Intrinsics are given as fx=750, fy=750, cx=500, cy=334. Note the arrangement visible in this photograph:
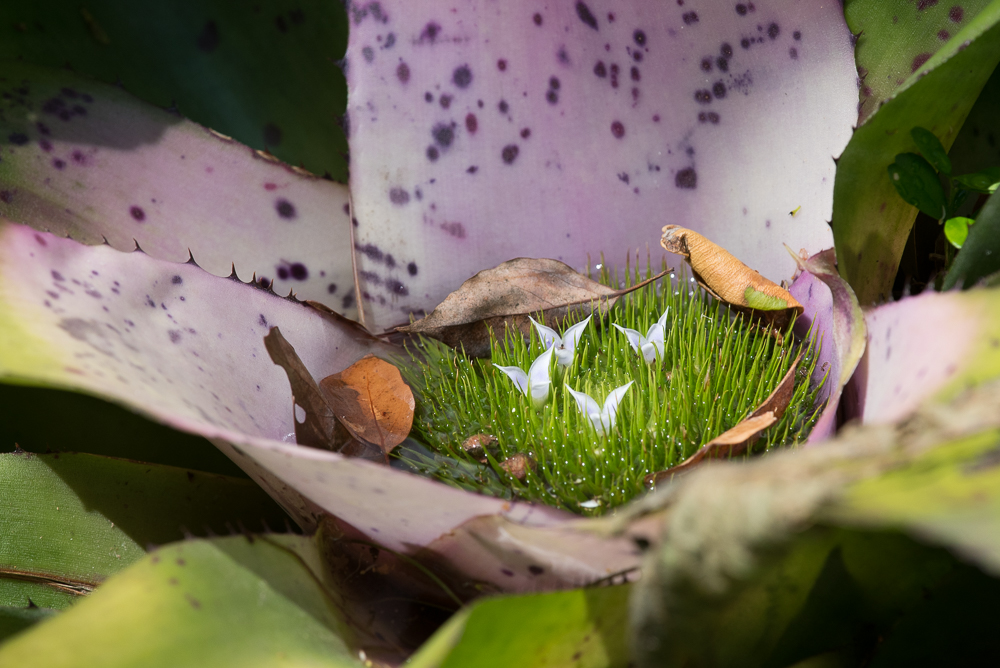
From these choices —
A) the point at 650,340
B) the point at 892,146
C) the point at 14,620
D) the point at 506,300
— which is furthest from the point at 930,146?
the point at 14,620

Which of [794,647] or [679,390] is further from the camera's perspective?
[679,390]

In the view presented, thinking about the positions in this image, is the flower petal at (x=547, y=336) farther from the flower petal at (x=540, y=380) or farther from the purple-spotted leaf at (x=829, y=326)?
the purple-spotted leaf at (x=829, y=326)

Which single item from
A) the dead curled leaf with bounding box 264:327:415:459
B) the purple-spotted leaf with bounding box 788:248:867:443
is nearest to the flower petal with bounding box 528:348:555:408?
the dead curled leaf with bounding box 264:327:415:459

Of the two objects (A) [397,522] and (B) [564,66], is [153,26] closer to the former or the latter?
(B) [564,66]

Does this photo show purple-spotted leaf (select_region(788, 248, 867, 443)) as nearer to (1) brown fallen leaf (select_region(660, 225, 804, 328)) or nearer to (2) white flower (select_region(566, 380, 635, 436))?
(1) brown fallen leaf (select_region(660, 225, 804, 328))

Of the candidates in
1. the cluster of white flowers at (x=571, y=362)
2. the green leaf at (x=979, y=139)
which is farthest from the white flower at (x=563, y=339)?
the green leaf at (x=979, y=139)

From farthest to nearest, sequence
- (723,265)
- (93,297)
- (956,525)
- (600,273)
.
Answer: (600,273), (723,265), (93,297), (956,525)

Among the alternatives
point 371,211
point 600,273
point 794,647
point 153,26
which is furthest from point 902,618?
point 153,26
